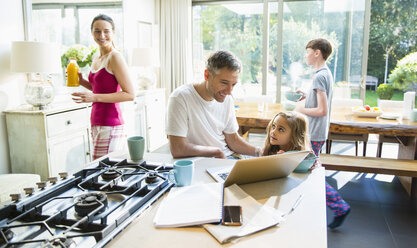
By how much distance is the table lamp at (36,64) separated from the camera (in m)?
2.66

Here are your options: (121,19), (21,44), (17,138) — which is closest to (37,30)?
(21,44)

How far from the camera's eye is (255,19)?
564 cm

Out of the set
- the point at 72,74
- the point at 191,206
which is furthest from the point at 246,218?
the point at 72,74

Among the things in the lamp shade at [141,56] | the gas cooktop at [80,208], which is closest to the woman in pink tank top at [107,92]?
the gas cooktop at [80,208]

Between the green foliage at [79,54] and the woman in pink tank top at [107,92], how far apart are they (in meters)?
1.49

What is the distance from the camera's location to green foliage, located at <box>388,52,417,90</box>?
221 inches

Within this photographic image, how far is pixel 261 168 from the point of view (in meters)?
1.21

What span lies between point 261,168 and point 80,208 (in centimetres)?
62

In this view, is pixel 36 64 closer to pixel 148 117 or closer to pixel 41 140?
pixel 41 140

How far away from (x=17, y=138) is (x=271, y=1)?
4.28 meters

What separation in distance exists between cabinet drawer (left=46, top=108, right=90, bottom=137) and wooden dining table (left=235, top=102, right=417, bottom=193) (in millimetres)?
1474

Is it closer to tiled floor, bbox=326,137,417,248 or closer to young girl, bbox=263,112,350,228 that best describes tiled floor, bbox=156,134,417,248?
tiled floor, bbox=326,137,417,248

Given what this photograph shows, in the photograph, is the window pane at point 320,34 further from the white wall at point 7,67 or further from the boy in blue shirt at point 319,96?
the white wall at point 7,67

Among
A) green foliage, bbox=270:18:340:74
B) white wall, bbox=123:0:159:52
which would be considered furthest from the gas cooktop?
green foliage, bbox=270:18:340:74
